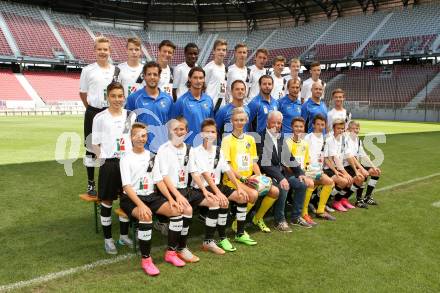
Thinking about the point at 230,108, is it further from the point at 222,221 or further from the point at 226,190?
the point at 222,221

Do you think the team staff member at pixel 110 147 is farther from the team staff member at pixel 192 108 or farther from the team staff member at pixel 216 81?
the team staff member at pixel 216 81

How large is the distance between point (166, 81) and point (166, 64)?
25 cm

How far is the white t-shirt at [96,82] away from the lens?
564 cm

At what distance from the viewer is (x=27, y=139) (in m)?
15.5

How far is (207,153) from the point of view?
476 centimetres

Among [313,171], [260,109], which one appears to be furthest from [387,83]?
[260,109]

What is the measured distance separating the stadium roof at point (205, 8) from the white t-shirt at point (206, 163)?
43.2 m

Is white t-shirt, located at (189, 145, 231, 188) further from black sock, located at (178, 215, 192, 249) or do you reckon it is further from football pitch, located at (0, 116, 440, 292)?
football pitch, located at (0, 116, 440, 292)

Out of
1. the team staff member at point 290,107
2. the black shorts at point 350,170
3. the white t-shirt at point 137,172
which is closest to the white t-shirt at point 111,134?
the white t-shirt at point 137,172

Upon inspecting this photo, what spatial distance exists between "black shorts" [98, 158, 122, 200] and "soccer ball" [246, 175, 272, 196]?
165 cm

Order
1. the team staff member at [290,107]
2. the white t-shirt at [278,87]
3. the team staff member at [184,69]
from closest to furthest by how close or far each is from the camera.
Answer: the team staff member at [184,69] < the team staff member at [290,107] < the white t-shirt at [278,87]

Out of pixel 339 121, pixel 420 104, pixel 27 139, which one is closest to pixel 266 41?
pixel 420 104

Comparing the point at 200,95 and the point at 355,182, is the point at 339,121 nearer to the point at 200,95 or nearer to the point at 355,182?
the point at 355,182

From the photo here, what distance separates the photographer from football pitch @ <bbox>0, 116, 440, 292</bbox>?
3721 millimetres
